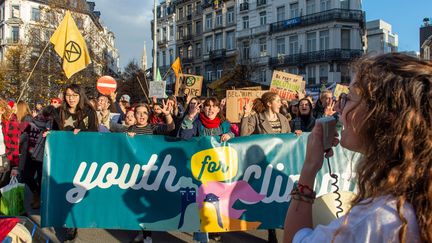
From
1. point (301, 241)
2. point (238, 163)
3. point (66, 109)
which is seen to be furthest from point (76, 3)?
point (301, 241)

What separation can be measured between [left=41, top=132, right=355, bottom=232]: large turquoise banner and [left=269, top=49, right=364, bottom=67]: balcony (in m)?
32.6

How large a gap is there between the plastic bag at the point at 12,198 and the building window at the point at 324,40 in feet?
117

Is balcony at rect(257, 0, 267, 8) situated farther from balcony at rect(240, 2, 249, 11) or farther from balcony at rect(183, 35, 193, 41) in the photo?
balcony at rect(183, 35, 193, 41)

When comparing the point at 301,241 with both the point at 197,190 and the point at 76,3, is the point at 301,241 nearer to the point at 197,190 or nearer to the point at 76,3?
the point at 197,190

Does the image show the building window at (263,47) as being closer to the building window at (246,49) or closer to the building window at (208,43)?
the building window at (246,49)

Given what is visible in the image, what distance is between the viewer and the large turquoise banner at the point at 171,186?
4684 mm

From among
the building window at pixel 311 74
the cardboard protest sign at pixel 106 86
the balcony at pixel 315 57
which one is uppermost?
the balcony at pixel 315 57

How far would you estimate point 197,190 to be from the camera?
4676 millimetres

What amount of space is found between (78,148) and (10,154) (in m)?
1.09

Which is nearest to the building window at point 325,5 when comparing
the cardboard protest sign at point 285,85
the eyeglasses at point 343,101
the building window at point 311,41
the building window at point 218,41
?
the building window at point 311,41

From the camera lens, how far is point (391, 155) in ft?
3.53

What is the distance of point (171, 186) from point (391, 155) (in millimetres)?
3819

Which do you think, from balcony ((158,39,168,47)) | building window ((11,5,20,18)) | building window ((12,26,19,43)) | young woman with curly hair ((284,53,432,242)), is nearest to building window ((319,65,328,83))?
balcony ((158,39,168,47))

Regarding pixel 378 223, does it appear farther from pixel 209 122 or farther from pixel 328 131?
pixel 209 122
